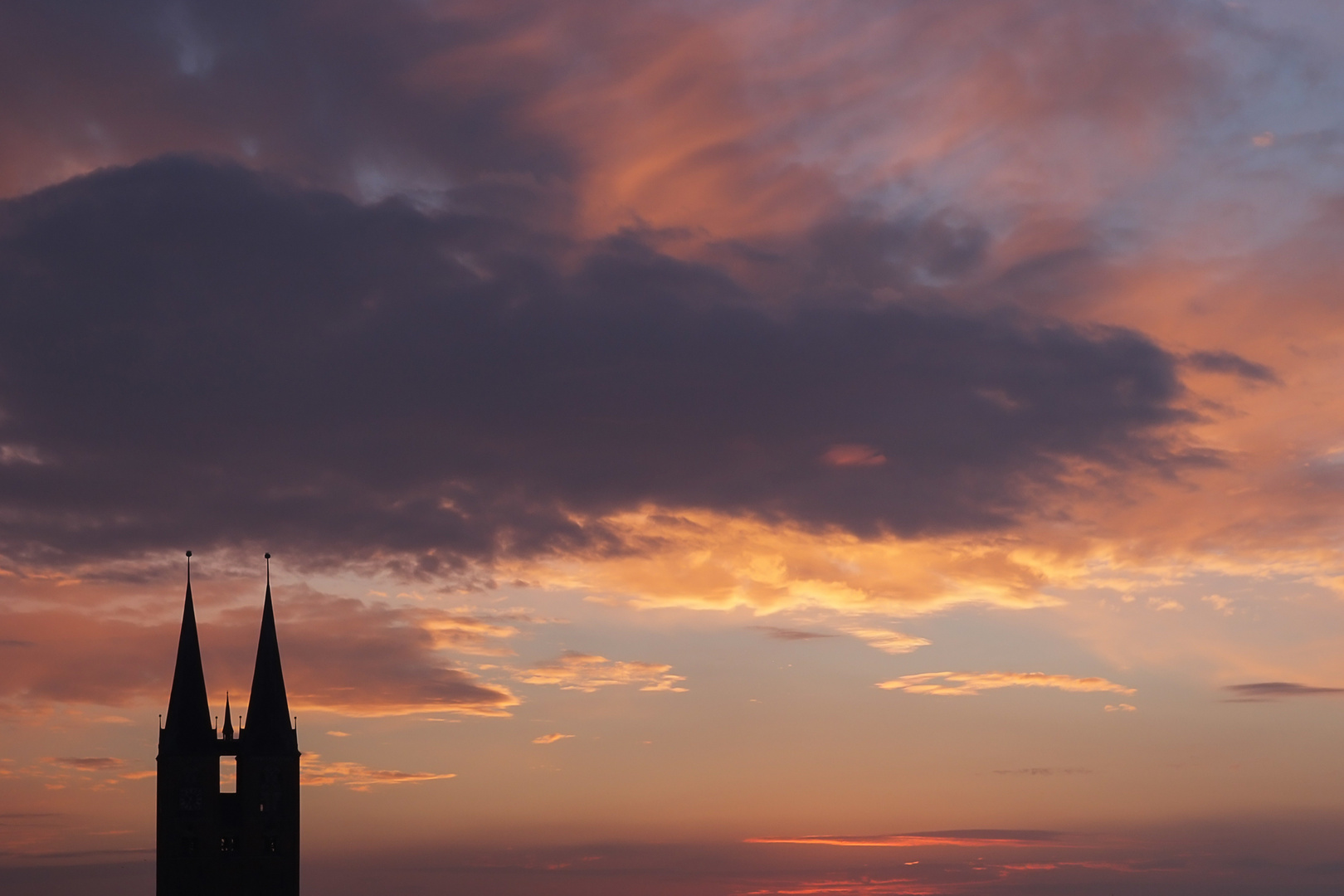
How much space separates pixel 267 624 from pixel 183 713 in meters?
12.0

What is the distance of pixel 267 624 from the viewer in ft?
652

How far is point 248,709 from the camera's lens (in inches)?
7859

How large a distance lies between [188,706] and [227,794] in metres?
9.94

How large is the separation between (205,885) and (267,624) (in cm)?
2634

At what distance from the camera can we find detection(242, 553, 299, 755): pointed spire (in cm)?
19762

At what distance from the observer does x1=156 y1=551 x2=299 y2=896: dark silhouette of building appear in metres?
196

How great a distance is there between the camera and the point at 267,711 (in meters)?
198

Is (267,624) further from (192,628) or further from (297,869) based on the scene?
(297,869)

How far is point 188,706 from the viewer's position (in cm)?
19738

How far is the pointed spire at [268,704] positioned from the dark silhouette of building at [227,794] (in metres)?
0.08

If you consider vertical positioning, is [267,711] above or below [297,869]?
above

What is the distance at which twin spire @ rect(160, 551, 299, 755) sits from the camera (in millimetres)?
196375

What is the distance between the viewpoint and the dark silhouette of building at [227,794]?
196 metres

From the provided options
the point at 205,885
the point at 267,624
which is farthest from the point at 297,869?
the point at 267,624
